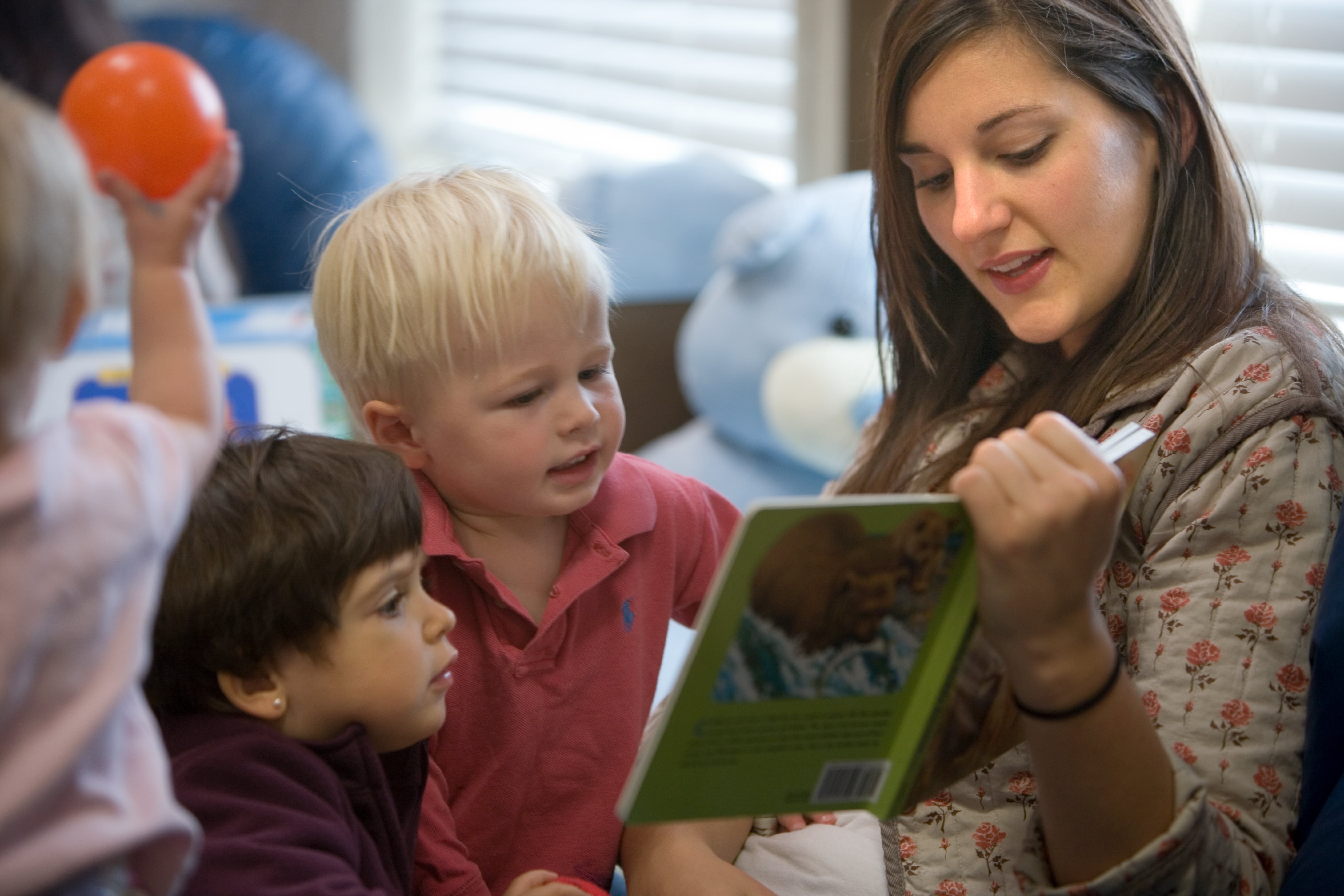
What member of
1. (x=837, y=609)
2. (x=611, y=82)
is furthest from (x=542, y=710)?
(x=611, y=82)

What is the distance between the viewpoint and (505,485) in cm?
85

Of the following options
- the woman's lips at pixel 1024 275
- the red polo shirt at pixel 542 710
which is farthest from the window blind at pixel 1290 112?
the red polo shirt at pixel 542 710

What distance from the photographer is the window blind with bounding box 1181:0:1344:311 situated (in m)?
1.35

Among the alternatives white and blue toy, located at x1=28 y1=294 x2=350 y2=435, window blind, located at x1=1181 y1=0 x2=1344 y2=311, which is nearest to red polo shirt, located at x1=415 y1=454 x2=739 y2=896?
window blind, located at x1=1181 y1=0 x2=1344 y2=311

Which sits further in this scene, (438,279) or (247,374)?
(247,374)

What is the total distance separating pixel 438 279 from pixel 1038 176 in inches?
16.8

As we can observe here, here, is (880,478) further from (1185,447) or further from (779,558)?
(779,558)

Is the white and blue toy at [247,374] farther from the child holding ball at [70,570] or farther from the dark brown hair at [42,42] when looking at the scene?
the child holding ball at [70,570]

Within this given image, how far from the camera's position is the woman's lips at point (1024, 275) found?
2.92ft

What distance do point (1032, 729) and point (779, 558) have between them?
0.58 feet

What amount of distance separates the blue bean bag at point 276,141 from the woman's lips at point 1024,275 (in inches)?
68.8

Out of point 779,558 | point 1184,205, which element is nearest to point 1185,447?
point 1184,205

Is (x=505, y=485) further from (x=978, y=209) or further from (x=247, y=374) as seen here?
(x=247, y=374)

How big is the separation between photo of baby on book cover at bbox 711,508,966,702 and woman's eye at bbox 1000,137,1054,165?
37cm
